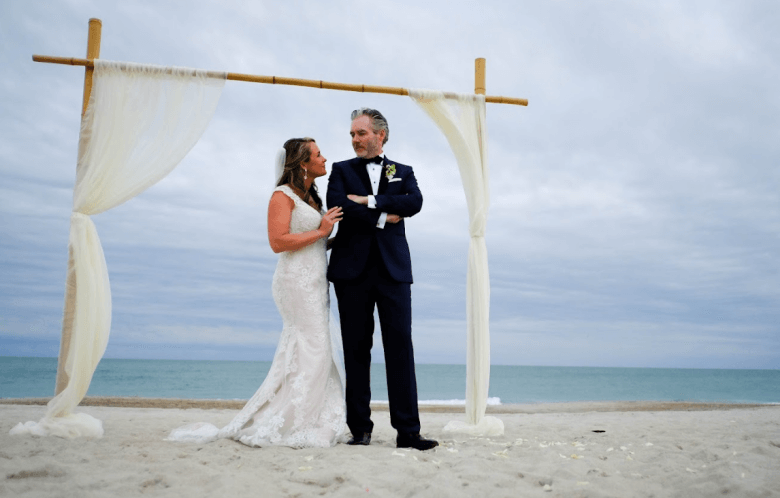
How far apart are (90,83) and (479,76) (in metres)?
2.78

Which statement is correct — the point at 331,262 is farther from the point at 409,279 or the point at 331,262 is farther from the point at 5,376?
the point at 5,376

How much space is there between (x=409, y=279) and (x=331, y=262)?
495 mm

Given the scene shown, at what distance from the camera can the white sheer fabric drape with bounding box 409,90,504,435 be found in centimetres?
401

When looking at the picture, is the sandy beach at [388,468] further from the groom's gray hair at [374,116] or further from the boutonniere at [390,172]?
the groom's gray hair at [374,116]

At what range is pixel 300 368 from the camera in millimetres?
3438

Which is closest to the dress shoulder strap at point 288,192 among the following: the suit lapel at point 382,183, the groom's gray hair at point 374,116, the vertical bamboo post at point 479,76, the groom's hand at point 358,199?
the groom's hand at point 358,199

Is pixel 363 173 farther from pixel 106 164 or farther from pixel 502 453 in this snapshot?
pixel 502 453

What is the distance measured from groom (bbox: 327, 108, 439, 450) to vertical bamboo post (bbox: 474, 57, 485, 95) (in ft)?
3.80

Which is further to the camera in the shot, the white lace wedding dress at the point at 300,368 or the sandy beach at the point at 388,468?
the white lace wedding dress at the point at 300,368

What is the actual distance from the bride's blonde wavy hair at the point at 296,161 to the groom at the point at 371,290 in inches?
9.2

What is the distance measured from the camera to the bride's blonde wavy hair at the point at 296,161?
3.56 meters

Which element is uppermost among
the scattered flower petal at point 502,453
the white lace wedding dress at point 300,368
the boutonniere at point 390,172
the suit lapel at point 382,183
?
the boutonniere at point 390,172

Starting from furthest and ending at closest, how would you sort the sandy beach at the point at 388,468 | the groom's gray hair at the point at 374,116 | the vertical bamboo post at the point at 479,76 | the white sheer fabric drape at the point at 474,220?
the vertical bamboo post at the point at 479,76, the white sheer fabric drape at the point at 474,220, the groom's gray hair at the point at 374,116, the sandy beach at the point at 388,468

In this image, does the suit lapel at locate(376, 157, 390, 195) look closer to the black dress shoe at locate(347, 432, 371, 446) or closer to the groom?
the groom
